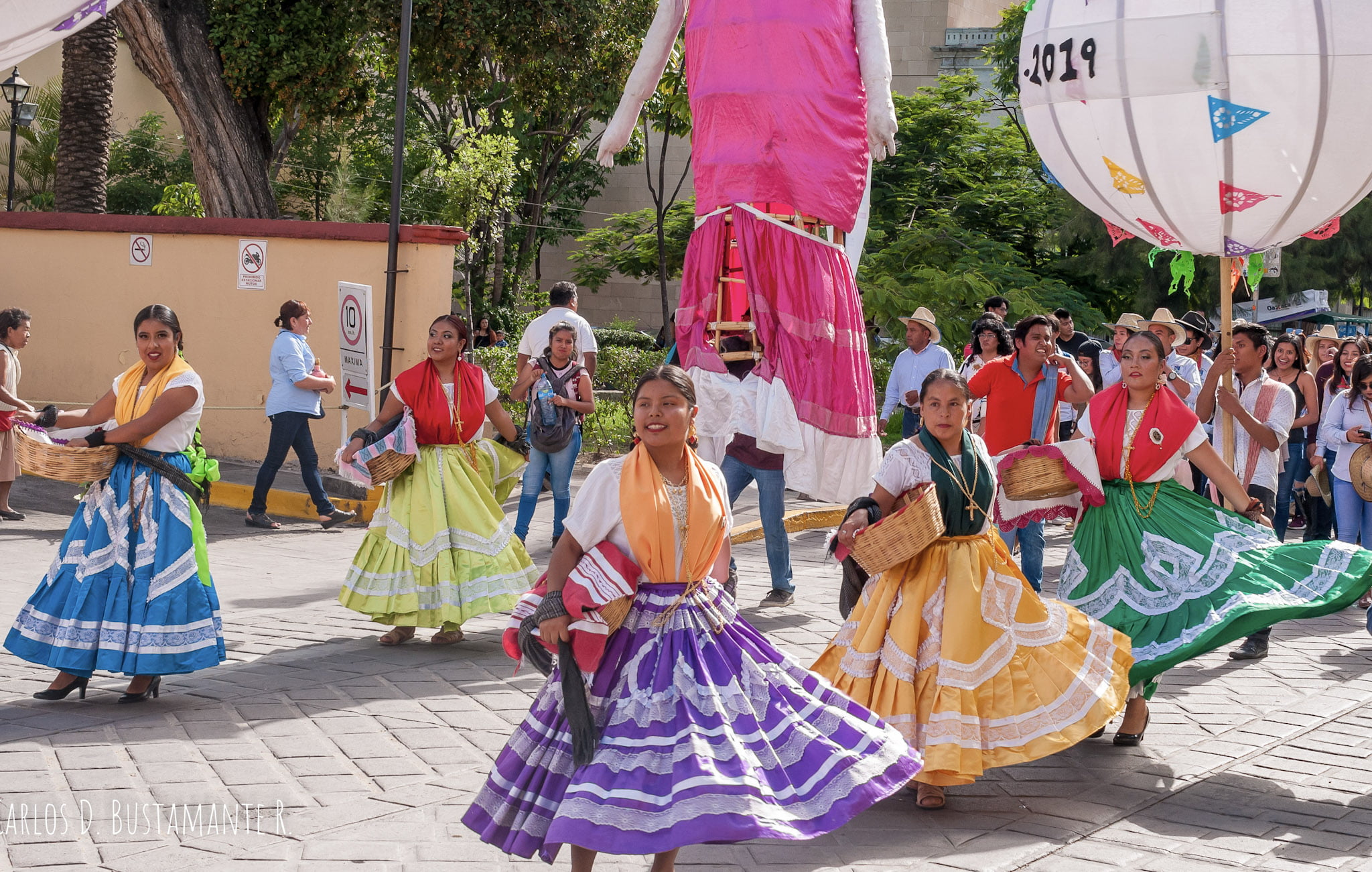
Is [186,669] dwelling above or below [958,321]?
below

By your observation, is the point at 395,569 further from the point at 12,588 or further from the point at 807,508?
the point at 807,508

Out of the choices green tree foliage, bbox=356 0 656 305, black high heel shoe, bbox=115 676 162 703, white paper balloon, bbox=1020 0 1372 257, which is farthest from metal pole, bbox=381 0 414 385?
white paper balloon, bbox=1020 0 1372 257

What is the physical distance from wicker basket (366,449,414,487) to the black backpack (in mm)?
2657

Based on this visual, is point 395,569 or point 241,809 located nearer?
point 241,809

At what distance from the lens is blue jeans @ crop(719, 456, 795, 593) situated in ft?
27.2

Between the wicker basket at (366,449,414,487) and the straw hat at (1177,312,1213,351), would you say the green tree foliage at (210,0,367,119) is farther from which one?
the straw hat at (1177,312,1213,351)

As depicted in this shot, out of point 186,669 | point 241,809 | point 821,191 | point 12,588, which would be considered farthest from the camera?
point 12,588

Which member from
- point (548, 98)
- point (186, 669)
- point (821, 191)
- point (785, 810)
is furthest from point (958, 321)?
point (785, 810)

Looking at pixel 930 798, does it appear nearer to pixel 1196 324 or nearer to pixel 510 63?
pixel 1196 324

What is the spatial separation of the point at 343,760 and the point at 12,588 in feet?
14.6

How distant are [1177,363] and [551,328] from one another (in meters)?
4.92

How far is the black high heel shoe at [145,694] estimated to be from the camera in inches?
249

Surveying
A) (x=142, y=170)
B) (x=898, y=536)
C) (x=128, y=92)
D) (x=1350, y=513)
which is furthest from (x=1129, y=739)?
(x=128, y=92)

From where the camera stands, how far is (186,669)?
20.2ft
